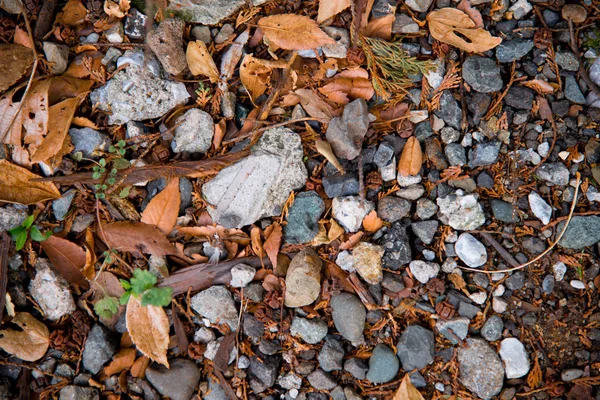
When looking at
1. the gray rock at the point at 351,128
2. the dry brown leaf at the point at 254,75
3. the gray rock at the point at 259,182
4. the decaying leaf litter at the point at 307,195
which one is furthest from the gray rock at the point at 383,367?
the dry brown leaf at the point at 254,75

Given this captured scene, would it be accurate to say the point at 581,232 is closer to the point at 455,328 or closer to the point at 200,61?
the point at 455,328

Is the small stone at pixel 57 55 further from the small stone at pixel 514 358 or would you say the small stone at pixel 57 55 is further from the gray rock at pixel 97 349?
the small stone at pixel 514 358

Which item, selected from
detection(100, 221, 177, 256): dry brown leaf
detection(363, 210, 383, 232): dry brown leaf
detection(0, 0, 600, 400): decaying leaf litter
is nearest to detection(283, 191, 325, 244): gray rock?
detection(0, 0, 600, 400): decaying leaf litter

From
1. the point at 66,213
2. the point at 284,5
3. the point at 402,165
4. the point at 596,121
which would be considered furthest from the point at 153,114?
the point at 596,121

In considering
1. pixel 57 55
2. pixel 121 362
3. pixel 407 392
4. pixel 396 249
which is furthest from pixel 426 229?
pixel 57 55

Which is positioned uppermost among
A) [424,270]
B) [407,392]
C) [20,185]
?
[20,185]

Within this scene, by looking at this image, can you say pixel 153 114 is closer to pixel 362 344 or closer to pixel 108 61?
pixel 108 61
